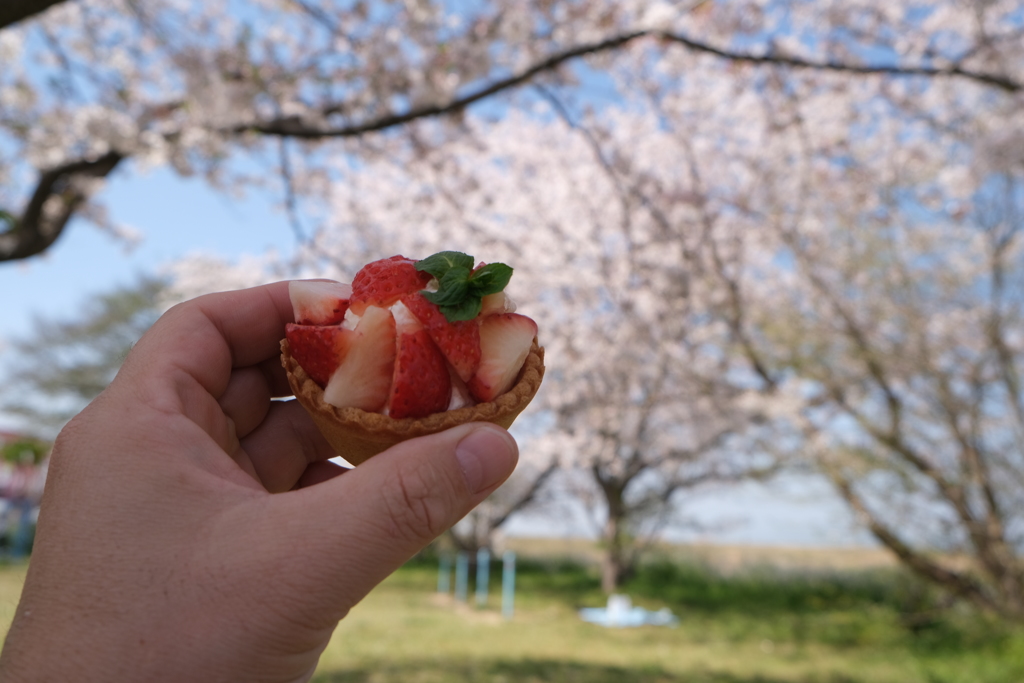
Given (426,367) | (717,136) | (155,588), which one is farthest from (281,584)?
(717,136)

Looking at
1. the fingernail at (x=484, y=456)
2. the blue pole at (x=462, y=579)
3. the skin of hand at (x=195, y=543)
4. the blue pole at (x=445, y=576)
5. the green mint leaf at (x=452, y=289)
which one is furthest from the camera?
the blue pole at (x=445, y=576)

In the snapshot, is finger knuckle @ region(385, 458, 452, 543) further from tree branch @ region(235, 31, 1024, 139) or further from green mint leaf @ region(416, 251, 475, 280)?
tree branch @ region(235, 31, 1024, 139)

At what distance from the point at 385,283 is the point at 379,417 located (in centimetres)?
29

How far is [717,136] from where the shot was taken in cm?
878

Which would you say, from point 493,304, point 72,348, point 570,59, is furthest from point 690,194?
point 72,348

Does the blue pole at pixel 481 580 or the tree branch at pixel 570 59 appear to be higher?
the tree branch at pixel 570 59

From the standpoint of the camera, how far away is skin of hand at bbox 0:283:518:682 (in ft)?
3.60

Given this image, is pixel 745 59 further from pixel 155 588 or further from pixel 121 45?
pixel 121 45

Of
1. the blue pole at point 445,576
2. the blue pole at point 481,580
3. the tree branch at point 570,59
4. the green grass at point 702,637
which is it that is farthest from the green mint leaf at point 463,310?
the blue pole at point 445,576

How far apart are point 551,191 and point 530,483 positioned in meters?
6.34

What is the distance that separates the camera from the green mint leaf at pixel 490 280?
144 cm

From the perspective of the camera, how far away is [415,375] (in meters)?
1.43

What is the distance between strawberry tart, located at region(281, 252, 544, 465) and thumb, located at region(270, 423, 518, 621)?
0.18m

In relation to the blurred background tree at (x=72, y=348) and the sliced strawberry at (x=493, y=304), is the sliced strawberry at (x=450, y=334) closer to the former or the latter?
the sliced strawberry at (x=493, y=304)
